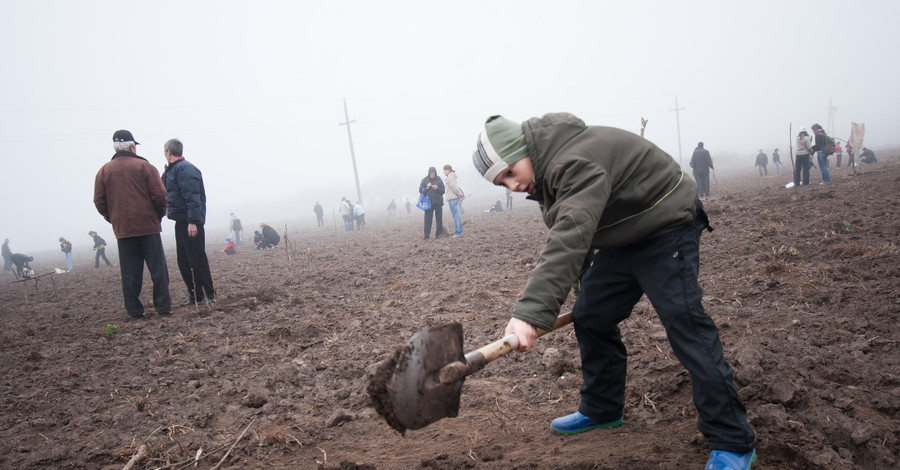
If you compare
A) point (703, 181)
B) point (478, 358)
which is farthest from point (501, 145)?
point (703, 181)

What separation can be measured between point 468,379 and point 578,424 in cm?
117

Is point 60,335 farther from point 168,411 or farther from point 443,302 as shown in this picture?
point 443,302

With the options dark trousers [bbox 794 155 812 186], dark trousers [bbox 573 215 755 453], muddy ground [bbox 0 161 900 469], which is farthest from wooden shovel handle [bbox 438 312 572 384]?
dark trousers [bbox 794 155 812 186]

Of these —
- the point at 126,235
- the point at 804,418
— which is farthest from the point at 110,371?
the point at 804,418

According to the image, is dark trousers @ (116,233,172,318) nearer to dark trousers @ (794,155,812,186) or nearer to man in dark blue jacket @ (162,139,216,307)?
man in dark blue jacket @ (162,139,216,307)

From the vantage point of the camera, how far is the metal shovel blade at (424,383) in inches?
88.4

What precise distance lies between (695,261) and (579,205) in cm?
69

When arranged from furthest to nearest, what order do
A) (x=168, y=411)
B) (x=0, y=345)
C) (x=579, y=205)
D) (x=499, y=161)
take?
(x=0, y=345) → (x=168, y=411) → (x=499, y=161) → (x=579, y=205)

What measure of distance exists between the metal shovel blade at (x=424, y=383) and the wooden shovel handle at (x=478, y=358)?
1.9 inches

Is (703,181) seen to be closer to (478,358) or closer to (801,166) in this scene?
(801,166)

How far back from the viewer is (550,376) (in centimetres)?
373

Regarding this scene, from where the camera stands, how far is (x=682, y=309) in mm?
2266

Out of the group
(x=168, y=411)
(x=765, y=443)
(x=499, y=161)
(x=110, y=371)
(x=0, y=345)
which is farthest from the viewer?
(x=0, y=345)

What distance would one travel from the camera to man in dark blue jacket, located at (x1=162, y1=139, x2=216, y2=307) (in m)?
6.37
